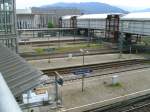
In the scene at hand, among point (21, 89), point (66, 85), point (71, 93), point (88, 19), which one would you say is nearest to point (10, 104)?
point (21, 89)

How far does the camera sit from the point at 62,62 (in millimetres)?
26031

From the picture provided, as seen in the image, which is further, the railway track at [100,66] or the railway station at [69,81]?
the railway track at [100,66]

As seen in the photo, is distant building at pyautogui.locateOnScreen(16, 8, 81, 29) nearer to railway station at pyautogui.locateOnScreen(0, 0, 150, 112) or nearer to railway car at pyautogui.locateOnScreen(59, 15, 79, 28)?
railway car at pyautogui.locateOnScreen(59, 15, 79, 28)

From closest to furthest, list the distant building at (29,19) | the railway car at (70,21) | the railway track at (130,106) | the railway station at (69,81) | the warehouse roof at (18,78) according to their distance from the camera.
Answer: the warehouse roof at (18,78)
the railway station at (69,81)
the railway track at (130,106)
the railway car at (70,21)
the distant building at (29,19)

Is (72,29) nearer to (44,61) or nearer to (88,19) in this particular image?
(88,19)

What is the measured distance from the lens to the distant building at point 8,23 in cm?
2275

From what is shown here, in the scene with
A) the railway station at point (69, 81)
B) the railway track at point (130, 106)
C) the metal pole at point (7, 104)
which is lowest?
the railway track at point (130, 106)

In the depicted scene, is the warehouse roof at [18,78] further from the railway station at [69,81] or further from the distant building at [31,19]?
the distant building at [31,19]

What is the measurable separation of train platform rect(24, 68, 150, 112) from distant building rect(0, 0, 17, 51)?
889 cm

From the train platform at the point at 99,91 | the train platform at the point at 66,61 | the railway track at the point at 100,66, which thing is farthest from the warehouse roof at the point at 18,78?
the train platform at the point at 66,61

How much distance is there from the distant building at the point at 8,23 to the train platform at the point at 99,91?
8.89 meters

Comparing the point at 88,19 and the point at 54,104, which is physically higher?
the point at 88,19

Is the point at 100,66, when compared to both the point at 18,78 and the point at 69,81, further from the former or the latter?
the point at 18,78

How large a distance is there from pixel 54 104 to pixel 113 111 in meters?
3.32
